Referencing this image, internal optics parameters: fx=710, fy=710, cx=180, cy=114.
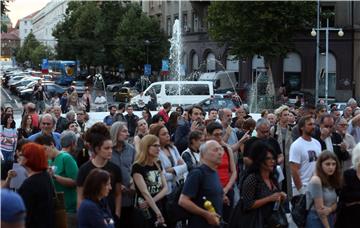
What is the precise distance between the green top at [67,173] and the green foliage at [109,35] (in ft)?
193

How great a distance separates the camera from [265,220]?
295 inches

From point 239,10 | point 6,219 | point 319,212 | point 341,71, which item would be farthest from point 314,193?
point 341,71

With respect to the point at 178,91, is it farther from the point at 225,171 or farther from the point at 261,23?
the point at 225,171

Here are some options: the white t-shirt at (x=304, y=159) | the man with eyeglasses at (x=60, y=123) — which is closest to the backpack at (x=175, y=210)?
the white t-shirt at (x=304, y=159)

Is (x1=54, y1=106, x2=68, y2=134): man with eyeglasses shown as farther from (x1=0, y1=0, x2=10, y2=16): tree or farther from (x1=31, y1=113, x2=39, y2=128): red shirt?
(x1=0, y1=0, x2=10, y2=16): tree

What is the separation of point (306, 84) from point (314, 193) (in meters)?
47.8

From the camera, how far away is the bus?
81750mm

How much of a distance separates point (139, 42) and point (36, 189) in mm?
60750

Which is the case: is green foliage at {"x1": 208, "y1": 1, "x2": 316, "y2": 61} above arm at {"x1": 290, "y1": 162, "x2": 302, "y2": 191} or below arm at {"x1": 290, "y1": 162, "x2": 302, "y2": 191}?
above

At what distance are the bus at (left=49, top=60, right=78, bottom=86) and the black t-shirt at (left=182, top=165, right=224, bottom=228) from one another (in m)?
74.8

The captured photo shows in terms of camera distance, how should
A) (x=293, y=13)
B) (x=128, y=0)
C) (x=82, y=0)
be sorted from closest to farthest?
1. (x=293, y=13)
2. (x=128, y=0)
3. (x=82, y=0)

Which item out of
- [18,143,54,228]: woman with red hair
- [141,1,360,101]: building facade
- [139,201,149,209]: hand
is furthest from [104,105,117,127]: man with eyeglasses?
[141,1,360,101]: building facade

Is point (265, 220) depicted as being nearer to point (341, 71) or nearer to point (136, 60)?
point (341, 71)

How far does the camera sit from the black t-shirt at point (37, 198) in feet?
21.7
